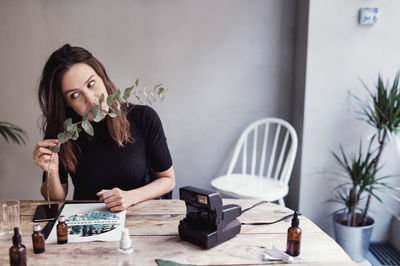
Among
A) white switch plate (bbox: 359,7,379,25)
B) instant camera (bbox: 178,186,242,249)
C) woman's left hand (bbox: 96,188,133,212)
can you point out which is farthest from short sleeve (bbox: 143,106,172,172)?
white switch plate (bbox: 359,7,379,25)

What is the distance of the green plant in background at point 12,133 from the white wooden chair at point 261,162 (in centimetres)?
155

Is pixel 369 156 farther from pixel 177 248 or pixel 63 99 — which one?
pixel 63 99

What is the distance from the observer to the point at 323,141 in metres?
2.54

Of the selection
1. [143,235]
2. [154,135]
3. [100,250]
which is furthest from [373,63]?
[100,250]

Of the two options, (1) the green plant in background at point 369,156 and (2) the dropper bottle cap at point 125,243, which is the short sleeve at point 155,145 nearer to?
(2) the dropper bottle cap at point 125,243

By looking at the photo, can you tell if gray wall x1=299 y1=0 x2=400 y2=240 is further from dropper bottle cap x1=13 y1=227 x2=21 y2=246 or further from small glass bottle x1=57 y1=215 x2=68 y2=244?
dropper bottle cap x1=13 y1=227 x2=21 y2=246

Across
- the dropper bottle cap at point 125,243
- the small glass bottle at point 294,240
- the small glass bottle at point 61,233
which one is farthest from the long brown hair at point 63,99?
the small glass bottle at point 294,240

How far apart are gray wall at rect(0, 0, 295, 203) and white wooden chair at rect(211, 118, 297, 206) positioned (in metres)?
0.14

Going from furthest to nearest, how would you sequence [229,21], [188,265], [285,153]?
[285,153] < [229,21] < [188,265]

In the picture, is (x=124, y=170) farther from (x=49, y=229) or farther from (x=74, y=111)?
(x=49, y=229)

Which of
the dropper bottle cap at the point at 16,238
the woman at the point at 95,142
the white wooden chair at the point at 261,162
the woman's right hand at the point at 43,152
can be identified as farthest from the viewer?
the white wooden chair at the point at 261,162

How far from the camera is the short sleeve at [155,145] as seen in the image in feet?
5.62

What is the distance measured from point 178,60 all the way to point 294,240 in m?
1.97

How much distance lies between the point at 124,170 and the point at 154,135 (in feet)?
0.75
